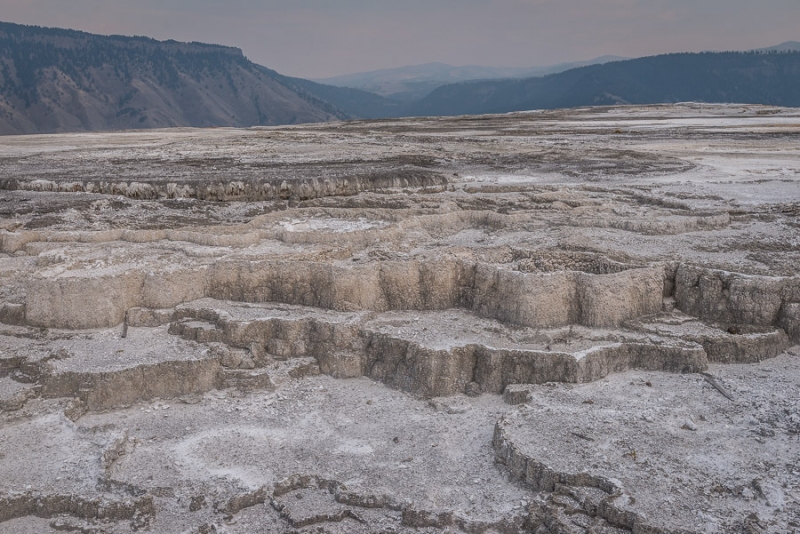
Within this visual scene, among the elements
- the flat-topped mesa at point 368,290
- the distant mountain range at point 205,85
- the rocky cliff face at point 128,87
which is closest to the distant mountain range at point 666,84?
the distant mountain range at point 205,85

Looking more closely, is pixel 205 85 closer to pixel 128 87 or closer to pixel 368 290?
pixel 128 87

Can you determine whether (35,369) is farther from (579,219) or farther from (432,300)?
(579,219)

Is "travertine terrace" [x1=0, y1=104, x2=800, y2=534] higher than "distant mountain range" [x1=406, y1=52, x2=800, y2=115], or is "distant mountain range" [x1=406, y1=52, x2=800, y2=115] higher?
"distant mountain range" [x1=406, y1=52, x2=800, y2=115]

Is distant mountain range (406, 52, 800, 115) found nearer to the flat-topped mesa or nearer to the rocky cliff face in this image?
the rocky cliff face

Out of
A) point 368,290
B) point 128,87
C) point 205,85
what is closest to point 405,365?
point 368,290

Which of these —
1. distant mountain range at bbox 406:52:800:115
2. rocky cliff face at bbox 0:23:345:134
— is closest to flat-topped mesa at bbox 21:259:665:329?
rocky cliff face at bbox 0:23:345:134
